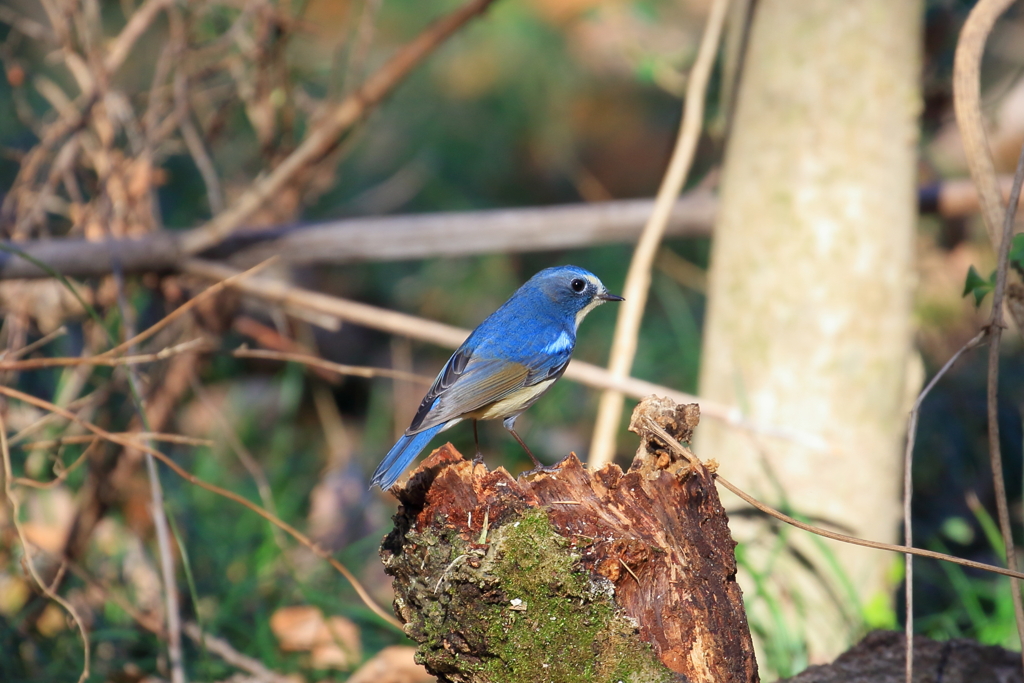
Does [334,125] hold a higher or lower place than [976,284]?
higher

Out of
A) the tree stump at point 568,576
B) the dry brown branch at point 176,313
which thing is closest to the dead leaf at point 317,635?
the dry brown branch at point 176,313

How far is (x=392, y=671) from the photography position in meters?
3.23

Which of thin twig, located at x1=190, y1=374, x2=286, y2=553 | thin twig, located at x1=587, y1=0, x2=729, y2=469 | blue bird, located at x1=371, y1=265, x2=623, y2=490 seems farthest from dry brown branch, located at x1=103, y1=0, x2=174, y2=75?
thin twig, located at x1=587, y1=0, x2=729, y2=469

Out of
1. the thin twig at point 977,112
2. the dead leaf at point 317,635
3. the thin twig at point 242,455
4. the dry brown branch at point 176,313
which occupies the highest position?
the thin twig at point 977,112

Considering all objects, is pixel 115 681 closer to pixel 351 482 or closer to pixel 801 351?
pixel 351 482

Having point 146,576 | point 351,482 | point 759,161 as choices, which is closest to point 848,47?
point 759,161

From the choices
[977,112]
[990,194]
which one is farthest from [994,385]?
[977,112]

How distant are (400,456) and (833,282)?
6.08 feet

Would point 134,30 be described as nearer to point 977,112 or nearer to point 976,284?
point 977,112

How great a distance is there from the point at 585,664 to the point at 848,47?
104 inches

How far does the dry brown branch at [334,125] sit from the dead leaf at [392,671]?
187 centimetres

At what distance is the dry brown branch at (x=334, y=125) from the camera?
3.54 metres

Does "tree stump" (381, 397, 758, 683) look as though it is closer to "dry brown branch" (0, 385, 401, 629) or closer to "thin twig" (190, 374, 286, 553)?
"dry brown branch" (0, 385, 401, 629)

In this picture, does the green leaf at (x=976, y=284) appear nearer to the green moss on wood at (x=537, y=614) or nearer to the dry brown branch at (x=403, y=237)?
the green moss on wood at (x=537, y=614)
